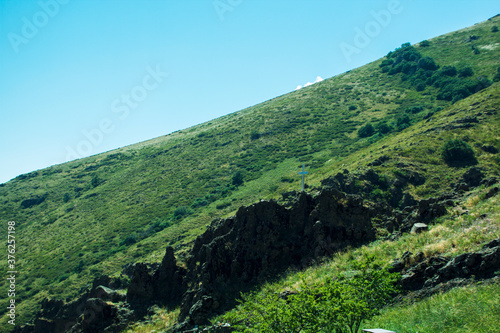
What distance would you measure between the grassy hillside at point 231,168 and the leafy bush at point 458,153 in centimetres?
95

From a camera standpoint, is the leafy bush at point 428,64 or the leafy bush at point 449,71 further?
the leafy bush at point 428,64

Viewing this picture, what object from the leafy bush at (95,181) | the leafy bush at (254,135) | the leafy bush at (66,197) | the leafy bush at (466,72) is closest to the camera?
the leafy bush at (466,72)

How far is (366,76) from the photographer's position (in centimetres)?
12031

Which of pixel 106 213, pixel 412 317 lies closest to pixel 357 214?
pixel 412 317

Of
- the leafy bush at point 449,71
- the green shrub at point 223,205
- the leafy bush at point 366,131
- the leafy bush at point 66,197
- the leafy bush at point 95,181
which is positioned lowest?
the green shrub at point 223,205

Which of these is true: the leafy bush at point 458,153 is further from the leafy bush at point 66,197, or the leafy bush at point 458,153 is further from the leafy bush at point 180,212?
the leafy bush at point 66,197

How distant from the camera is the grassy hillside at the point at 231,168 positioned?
51688mm

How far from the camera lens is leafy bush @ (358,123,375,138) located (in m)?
76.1

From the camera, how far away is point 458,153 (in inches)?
1708

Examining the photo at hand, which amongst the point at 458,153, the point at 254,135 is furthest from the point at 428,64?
the point at 458,153

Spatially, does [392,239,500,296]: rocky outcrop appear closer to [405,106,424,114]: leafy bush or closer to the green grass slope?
the green grass slope

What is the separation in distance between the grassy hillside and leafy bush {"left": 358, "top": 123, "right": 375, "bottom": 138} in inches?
32.3

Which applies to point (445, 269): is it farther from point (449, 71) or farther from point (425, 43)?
point (425, 43)

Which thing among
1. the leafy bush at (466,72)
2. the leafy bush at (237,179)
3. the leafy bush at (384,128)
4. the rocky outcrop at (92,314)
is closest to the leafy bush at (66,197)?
the leafy bush at (237,179)
